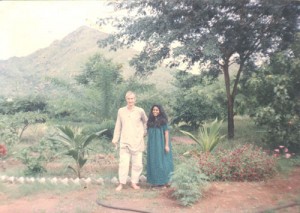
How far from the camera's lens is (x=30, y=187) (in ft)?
17.7

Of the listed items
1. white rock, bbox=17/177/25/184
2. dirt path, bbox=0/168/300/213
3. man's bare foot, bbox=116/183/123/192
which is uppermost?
white rock, bbox=17/177/25/184

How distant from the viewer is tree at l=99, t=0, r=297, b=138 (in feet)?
27.6

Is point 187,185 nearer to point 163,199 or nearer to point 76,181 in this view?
point 163,199

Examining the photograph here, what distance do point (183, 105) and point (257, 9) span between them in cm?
416

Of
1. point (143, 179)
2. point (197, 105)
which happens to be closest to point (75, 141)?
point (143, 179)

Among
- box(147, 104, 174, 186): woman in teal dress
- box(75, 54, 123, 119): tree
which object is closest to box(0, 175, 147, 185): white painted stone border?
box(147, 104, 174, 186): woman in teal dress

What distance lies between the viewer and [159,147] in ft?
17.6

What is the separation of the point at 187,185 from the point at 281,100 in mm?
3356

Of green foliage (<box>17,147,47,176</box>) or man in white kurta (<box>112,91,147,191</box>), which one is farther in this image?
green foliage (<box>17,147,47,176</box>)

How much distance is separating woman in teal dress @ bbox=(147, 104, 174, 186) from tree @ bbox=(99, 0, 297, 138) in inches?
114

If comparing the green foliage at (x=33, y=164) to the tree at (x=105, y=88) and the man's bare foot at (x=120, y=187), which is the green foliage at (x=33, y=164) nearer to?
the man's bare foot at (x=120, y=187)

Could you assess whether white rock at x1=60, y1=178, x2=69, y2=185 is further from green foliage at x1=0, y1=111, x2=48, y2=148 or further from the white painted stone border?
green foliage at x1=0, y1=111, x2=48, y2=148

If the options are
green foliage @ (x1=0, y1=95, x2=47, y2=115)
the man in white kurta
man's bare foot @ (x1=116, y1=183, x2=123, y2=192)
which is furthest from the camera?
green foliage @ (x1=0, y1=95, x2=47, y2=115)

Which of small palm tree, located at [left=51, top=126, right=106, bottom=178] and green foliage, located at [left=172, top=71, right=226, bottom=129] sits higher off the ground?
green foliage, located at [left=172, top=71, right=226, bottom=129]
